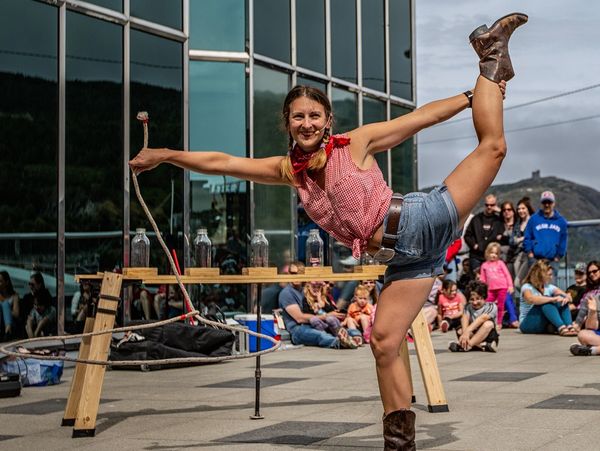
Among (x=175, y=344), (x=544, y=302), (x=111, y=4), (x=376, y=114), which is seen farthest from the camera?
(x=376, y=114)

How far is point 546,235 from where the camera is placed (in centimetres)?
1664

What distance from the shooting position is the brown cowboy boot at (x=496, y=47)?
5.24m

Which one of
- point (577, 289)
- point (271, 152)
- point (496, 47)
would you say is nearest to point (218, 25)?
point (271, 152)

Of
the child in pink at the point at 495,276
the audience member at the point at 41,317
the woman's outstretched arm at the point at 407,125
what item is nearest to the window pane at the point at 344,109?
the child in pink at the point at 495,276

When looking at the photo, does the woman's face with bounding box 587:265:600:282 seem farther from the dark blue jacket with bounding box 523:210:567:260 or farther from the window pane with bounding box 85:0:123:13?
the window pane with bounding box 85:0:123:13

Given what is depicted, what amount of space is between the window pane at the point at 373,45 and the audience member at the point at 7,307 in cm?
1020

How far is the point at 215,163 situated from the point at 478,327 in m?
8.28

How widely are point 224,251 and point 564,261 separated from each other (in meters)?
5.62

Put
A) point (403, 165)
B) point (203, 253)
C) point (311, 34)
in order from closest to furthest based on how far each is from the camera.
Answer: point (203, 253) → point (311, 34) → point (403, 165)

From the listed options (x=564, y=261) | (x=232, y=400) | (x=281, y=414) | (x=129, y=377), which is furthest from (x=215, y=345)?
(x=564, y=261)

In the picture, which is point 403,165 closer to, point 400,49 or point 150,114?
point 400,49

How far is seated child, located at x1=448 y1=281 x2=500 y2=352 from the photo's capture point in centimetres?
1318

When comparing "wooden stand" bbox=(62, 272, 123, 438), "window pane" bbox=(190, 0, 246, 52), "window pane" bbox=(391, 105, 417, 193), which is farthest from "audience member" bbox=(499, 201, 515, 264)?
"wooden stand" bbox=(62, 272, 123, 438)

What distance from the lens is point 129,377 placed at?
36.0 feet
